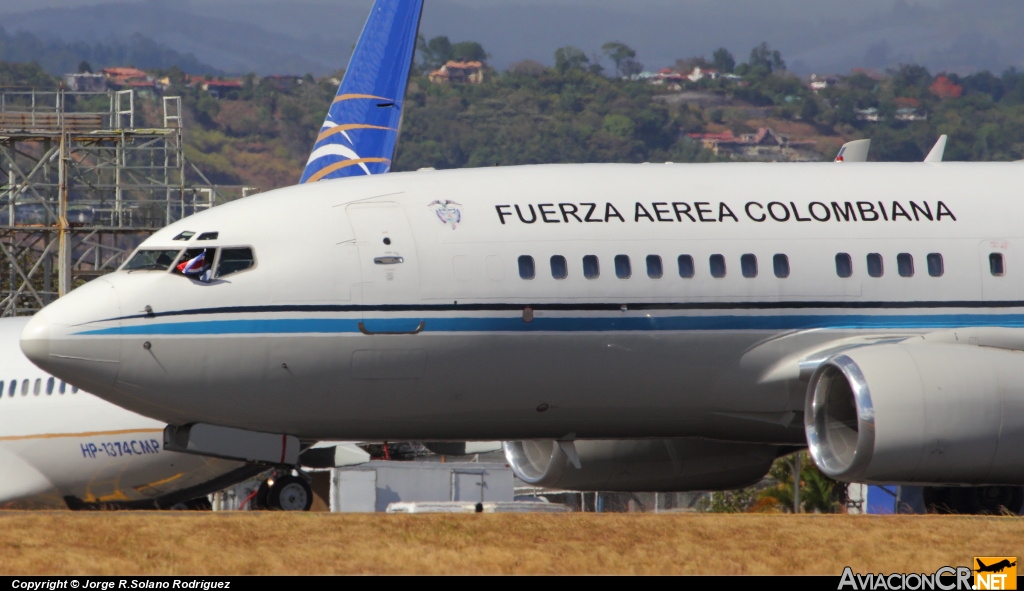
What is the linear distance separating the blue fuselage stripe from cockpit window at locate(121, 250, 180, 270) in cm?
88

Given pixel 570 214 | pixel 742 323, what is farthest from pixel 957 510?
pixel 570 214

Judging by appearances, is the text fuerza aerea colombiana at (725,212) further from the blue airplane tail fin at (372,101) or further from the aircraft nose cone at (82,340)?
the blue airplane tail fin at (372,101)

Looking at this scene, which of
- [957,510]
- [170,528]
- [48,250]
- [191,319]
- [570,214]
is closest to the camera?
[170,528]

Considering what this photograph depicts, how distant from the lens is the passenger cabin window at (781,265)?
63.8ft

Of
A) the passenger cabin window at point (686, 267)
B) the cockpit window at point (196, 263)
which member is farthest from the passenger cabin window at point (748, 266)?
the cockpit window at point (196, 263)

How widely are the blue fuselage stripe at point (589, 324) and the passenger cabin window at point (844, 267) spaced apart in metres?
0.49

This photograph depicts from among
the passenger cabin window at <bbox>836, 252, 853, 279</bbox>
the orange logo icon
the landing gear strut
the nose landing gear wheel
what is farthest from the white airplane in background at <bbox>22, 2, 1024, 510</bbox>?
the nose landing gear wheel

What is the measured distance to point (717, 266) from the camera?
19.3 meters

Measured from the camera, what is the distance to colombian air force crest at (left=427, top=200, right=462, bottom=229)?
61.6 ft

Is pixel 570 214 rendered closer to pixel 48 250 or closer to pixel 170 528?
pixel 170 528

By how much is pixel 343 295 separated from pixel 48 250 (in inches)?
1807

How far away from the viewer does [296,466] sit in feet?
61.9

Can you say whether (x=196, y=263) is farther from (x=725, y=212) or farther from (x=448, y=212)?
(x=725, y=212)

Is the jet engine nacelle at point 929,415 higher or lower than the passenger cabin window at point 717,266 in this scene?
lower
